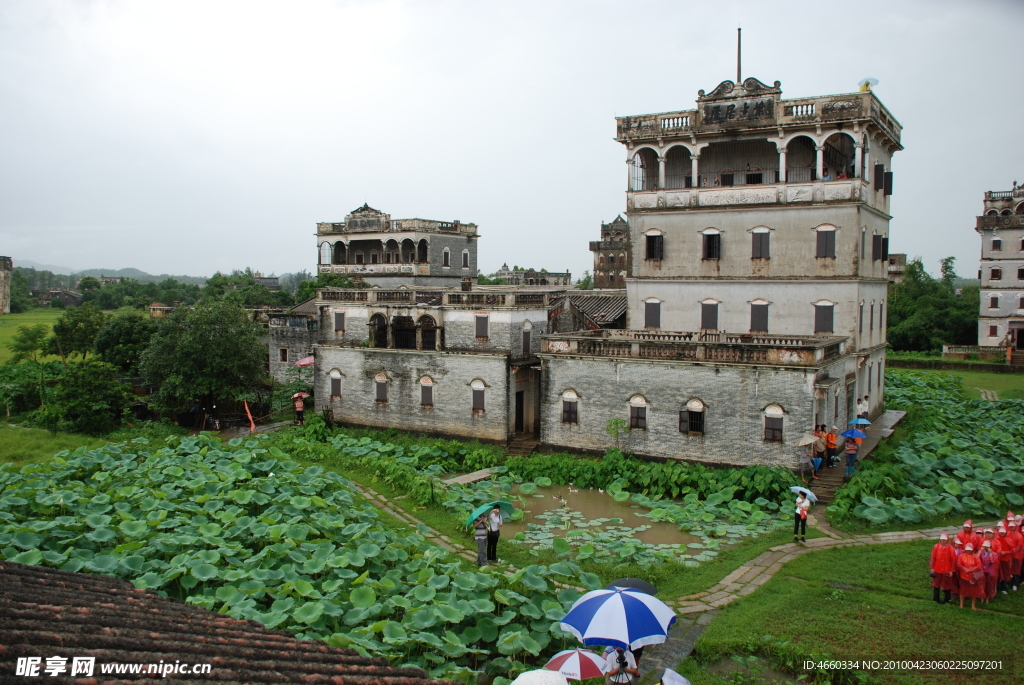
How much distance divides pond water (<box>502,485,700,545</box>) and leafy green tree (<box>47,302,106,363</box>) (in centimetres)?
3006

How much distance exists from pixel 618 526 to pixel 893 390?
24.5 meters

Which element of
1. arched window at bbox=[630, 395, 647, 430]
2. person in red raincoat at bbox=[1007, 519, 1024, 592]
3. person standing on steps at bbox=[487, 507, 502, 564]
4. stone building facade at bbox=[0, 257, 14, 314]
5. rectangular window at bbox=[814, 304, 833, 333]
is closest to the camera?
person in red raincoat at bbox=[1007, 519, 1024, 592]

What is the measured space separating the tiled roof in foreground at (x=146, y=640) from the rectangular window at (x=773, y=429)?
17645 mm

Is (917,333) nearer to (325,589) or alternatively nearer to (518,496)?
(518,496)

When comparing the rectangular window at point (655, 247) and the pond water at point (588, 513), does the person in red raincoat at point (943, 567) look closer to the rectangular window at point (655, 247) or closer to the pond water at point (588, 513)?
the pond water at point (588, 513)

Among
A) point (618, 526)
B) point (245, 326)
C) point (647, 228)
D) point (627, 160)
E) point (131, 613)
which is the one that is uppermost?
point (627, 160)

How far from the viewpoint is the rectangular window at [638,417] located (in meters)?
25.9

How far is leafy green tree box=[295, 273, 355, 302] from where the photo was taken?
149ft

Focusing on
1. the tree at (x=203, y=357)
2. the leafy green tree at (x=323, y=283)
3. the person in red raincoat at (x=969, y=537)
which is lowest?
the person in red raincoat at (x=969, y=537)

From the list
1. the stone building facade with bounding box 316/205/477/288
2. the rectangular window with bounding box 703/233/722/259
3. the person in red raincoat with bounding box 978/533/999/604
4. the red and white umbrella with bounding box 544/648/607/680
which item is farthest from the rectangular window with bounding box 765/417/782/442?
the stone building facade with bounding box 316/205/477/288

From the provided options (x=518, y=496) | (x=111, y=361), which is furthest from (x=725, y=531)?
(x=111, y=361)

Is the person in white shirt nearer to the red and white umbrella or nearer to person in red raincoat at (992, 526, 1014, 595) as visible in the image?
the red and white umbrella

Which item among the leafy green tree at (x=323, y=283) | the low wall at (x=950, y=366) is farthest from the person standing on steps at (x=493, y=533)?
the low wall at (x=950, y=366)

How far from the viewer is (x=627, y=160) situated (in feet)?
99.8
